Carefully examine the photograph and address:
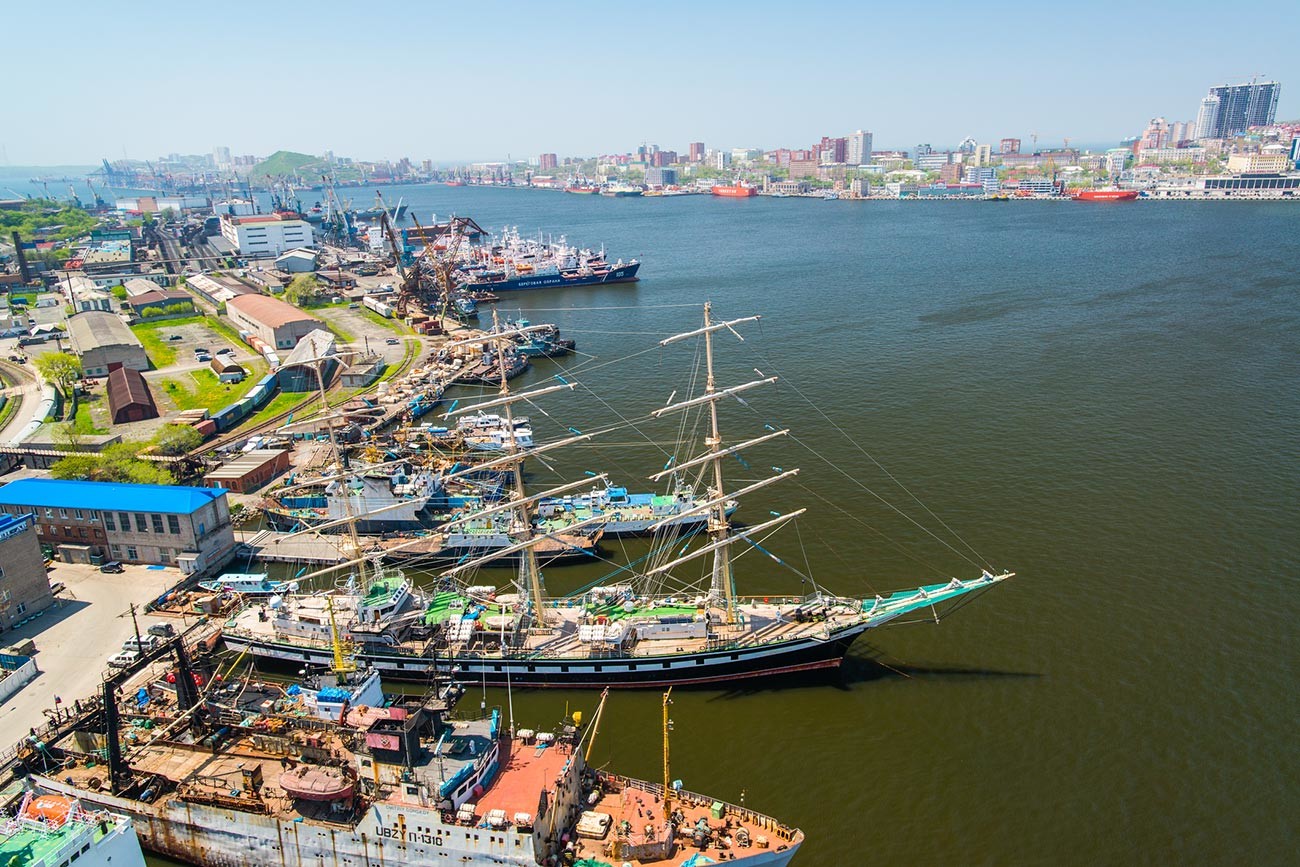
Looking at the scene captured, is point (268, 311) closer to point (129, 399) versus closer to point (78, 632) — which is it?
point (129, 399)

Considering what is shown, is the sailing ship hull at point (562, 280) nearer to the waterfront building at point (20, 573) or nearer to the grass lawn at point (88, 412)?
the grass lawn at point (88, 412)

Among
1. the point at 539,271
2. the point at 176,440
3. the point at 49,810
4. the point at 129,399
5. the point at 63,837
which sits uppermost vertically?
the point at 539,271

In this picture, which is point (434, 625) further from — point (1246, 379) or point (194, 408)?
point (1246, 379)

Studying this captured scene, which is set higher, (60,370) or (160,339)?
(60,370)

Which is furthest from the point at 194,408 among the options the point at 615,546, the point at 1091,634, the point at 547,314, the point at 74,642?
the point at 1091,634

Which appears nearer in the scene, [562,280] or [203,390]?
[203,390]

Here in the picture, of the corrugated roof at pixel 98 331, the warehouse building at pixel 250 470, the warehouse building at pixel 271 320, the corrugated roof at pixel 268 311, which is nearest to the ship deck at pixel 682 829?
the warehouse building at pixel 250 470

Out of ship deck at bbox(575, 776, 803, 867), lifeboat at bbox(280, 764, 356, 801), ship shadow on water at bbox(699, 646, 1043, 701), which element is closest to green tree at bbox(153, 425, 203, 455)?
lifeboat at bbox(280, 764, 356, 801)

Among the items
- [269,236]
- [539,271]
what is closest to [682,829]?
[539,271]
